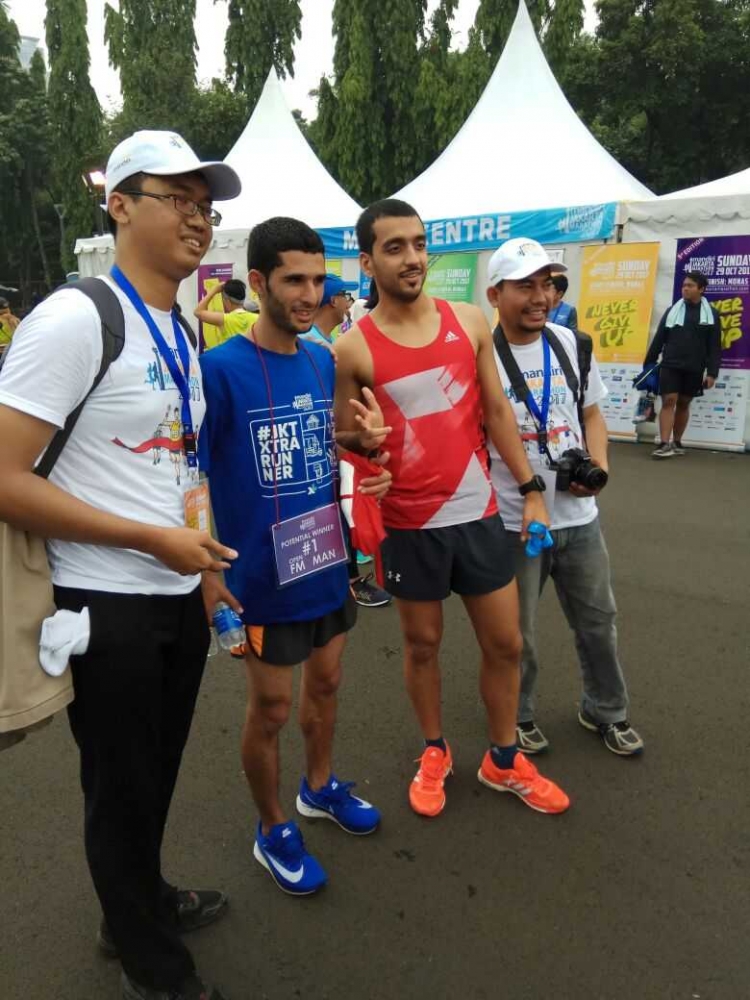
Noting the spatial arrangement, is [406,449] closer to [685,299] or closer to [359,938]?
[359,938]

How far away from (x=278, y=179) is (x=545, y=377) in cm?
1180

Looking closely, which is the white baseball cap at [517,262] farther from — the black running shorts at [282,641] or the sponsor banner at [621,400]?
the sponsor banner at [621,400]

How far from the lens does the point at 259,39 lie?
24.5 metres

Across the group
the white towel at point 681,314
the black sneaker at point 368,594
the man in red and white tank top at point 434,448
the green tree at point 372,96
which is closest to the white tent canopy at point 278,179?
the white towel at point 681,314

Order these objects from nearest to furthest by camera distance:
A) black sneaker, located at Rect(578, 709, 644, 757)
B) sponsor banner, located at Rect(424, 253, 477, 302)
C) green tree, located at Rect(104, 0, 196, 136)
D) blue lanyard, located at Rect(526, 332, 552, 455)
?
→ blue lanyard, located at Rect(526, 332, 552, 455), black sneaker, located at Rect(578, 709, 644, 757), sponsor banner, located at Rect(424, 253, 477, 302), green tree, located at Rect(104, 0, 196, 136)

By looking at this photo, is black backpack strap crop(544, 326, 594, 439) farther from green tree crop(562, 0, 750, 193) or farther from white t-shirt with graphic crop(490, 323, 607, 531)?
green tree crop(562, 0, 750, 193)

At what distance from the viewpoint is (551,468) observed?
260 centimetres

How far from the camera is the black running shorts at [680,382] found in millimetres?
7617

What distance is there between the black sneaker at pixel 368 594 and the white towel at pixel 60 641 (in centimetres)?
293

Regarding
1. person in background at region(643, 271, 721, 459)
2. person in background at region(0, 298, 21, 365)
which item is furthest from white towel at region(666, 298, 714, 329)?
person in background at region(0, 298, 21, 365)

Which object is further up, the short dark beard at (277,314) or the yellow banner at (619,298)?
the short dark beard at (277,314)

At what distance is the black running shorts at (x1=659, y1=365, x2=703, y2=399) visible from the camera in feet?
25.0

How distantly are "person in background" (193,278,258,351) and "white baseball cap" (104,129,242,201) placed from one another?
306 centimetres

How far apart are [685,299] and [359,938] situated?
23.4 feet
